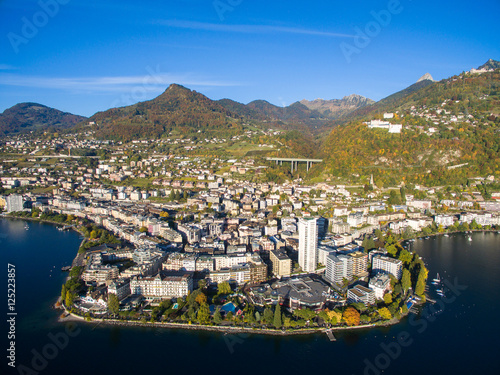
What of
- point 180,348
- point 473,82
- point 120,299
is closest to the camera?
point 180,348

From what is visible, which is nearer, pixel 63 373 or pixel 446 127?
pixel 63 373

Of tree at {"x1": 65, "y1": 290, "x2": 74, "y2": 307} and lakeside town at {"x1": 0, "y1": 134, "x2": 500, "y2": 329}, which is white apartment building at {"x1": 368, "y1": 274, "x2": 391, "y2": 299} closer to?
lakeside town at {"x1": 0, "y1": 134, "x2": 500, "y2": 329}

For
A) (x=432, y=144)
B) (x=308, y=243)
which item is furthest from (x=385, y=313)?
(x=432, y=144)

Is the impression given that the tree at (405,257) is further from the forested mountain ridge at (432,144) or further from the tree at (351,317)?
the forested mountain ridge at (432,144)

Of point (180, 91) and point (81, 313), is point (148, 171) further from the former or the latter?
point (180, 91)

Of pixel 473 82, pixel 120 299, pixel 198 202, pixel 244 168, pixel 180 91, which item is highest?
pixel 180 91

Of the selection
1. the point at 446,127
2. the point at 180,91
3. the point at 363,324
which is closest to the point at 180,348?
the point at 363,324
